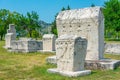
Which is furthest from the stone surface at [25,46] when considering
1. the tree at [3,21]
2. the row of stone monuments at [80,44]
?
the tree at [3,21]

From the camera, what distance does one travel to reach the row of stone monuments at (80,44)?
34.6ft

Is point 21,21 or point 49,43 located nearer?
point 49,43

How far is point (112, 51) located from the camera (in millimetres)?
19922

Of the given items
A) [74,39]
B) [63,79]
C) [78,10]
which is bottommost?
[63,79]

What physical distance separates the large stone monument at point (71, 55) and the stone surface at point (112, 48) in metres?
9.13

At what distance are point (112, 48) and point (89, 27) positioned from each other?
727cm

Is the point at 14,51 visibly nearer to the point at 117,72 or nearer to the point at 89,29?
the point at 89,29

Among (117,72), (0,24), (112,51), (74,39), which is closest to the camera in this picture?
(74,39)

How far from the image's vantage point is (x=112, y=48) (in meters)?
20.0

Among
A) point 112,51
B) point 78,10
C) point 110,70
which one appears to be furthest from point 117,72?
point 112,51

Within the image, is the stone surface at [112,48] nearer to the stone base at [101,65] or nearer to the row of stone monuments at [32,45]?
the row of stone monuments at [32,45]

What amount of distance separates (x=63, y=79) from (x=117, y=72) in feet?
9.14

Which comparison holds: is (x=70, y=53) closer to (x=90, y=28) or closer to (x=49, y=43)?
(x=90, y=28)

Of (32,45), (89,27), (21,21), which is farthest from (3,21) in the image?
(89,27)
